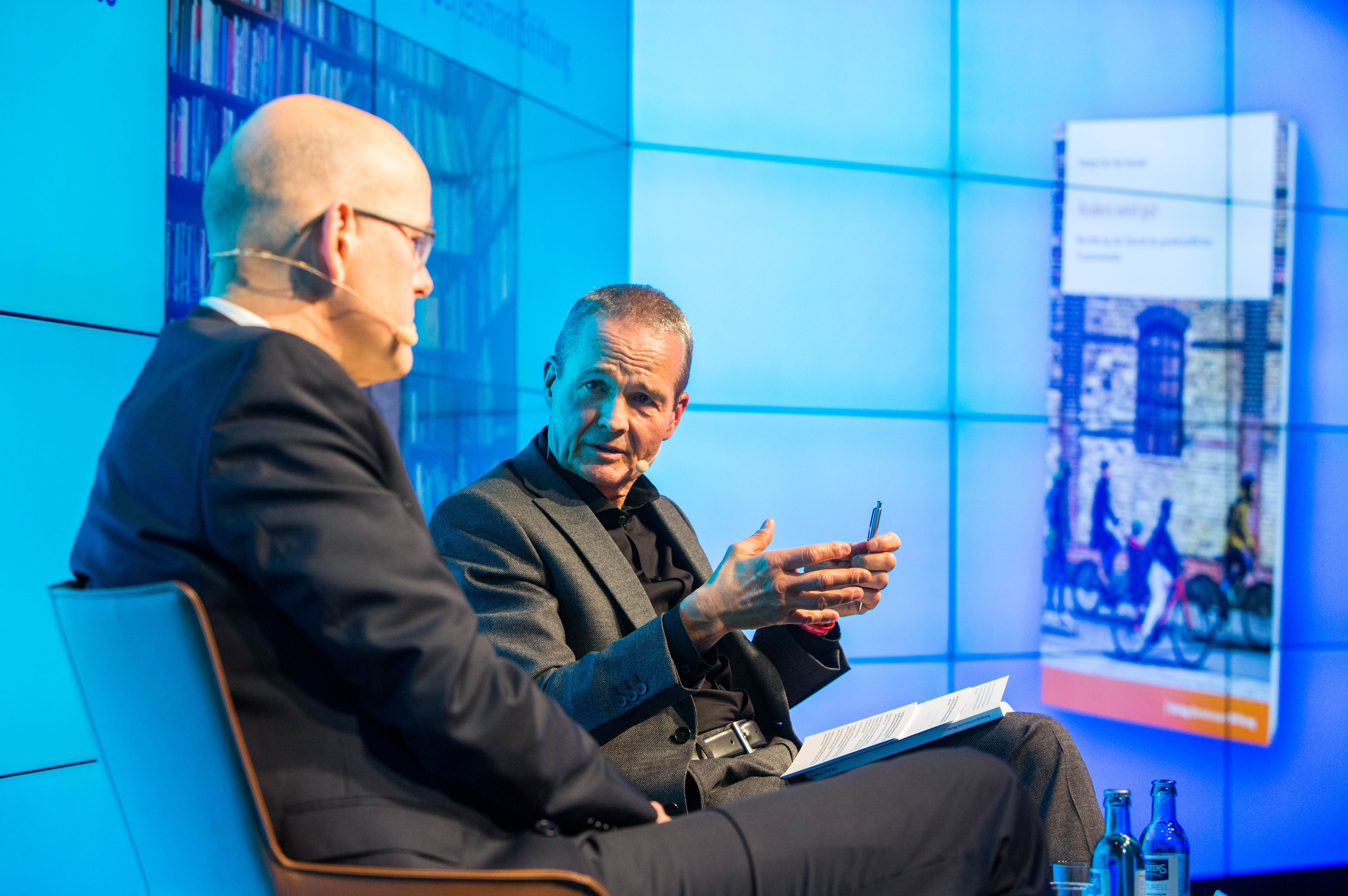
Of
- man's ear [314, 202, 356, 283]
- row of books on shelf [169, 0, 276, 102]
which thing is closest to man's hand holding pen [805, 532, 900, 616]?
man's ear [314, 202, 356, 283]

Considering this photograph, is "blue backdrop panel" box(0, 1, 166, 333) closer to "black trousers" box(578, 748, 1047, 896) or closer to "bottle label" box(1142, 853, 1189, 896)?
"black trousers" box(578, 748, 1047, 896)

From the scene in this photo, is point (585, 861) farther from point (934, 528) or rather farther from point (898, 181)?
point (898, 181)

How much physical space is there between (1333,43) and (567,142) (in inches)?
124

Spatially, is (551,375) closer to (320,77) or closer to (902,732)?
(902,732)

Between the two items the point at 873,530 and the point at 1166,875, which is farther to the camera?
the point at 1166,875

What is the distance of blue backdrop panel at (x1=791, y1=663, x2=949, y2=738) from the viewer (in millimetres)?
3592

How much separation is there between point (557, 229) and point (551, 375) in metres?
1.39

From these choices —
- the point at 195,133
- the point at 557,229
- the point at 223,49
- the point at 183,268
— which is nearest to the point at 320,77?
the point at 223,49

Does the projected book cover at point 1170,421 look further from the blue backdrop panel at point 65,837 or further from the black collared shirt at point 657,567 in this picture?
the blue backdrop panel at point 65,837

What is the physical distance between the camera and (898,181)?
3.72 meters

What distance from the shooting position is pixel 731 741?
185cm

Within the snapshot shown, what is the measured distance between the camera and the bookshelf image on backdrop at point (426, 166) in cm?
235

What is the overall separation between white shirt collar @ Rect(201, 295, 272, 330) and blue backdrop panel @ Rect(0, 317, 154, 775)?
1.21 metres

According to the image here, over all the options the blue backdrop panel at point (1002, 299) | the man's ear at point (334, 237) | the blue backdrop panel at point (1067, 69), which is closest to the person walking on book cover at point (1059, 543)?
the blue backdrop panel at point (1002, 299)
